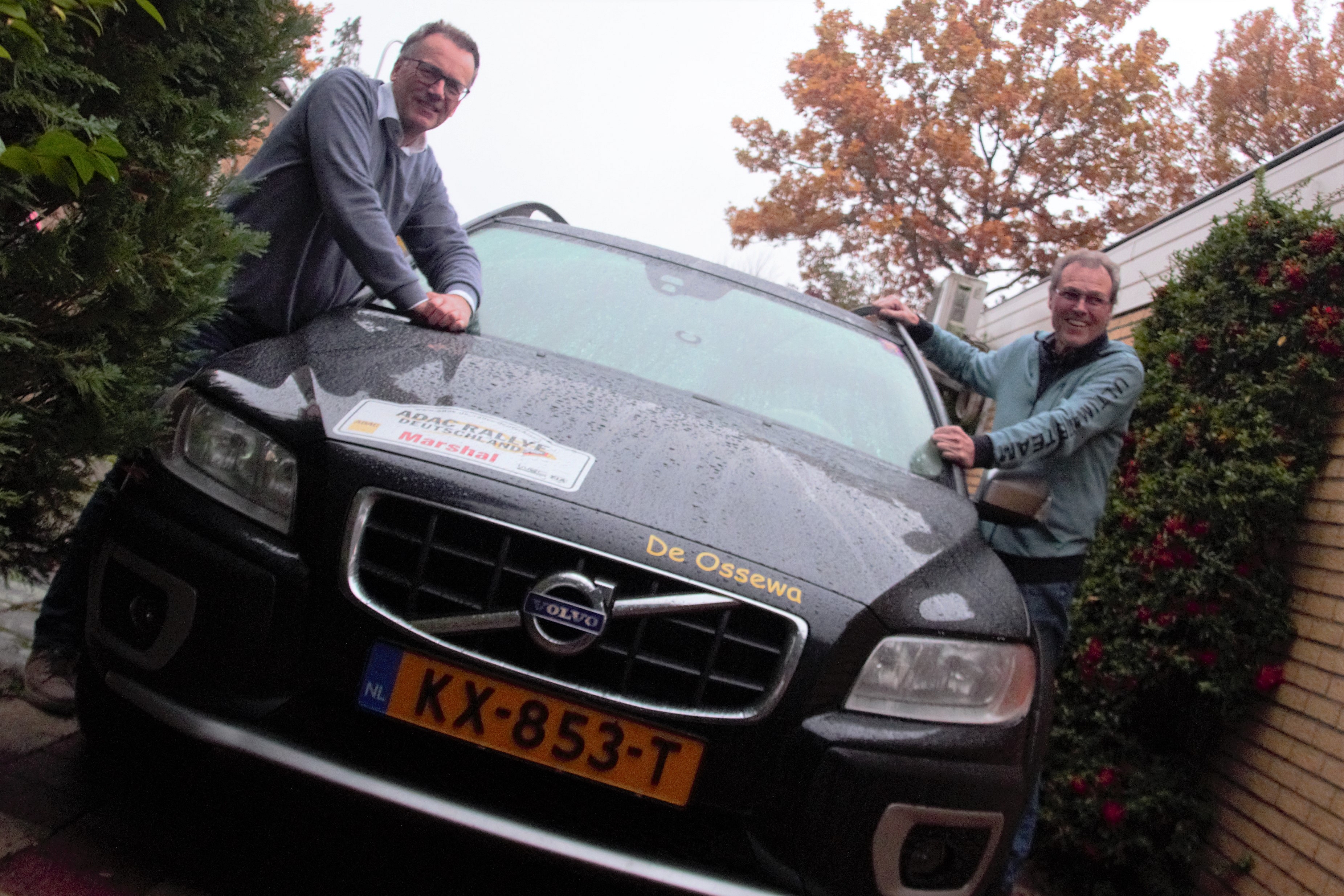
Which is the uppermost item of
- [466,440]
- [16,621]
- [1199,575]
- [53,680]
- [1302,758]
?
[1199,575]

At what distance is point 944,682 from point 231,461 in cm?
135

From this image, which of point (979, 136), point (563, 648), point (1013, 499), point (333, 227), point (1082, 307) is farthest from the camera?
point (979, 136)

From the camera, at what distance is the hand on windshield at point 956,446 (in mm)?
3100

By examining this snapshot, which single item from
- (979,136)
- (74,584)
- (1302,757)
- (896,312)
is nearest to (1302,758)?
(1302,757)

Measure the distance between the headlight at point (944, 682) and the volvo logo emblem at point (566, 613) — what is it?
0.46 m

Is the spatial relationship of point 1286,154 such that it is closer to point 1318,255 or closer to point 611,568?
point 1318,255

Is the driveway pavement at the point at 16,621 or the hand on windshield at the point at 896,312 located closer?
the driveway pavement at the point at 16,621

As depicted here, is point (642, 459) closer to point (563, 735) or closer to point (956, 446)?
point (563, 735)

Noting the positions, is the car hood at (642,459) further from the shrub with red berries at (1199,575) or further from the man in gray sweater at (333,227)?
the shrub with red berries at (1199,575)

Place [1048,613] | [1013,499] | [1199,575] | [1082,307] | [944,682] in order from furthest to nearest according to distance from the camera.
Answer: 1. [1199,575]
2. [1082,307]
3. [1048,613]
4. [1013,499]
5. [944,682]

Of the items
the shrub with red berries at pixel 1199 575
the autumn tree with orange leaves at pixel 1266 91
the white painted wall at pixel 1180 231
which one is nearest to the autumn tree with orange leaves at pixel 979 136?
the autumn tree with orange leaves at pixel 1266 91

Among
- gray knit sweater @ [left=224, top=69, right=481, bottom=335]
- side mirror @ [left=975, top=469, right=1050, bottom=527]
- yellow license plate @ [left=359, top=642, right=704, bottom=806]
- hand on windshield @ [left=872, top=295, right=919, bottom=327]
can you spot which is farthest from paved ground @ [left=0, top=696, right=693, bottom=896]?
hand on windshield @ [left=872, top=295, right=919, bottom=327]

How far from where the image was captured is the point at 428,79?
3145 mm

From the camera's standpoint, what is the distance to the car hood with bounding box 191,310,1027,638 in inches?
82.4
